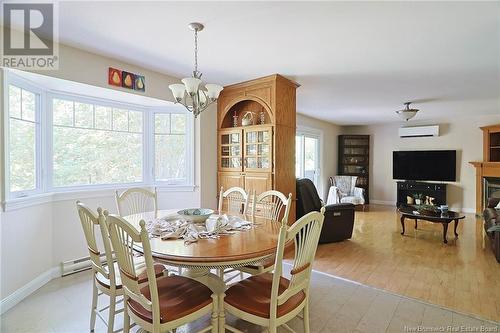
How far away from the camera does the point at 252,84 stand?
12.8 ft

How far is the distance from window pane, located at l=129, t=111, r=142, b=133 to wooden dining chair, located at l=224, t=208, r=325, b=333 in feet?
9.54

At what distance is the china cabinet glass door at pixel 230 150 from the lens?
417cm

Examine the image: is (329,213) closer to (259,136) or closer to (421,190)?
(259,136)

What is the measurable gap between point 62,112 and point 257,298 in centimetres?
304

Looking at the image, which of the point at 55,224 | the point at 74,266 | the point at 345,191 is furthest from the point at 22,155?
the point at 345,191

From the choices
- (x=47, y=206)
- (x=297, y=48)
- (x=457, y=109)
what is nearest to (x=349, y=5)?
(x=297, y=48)

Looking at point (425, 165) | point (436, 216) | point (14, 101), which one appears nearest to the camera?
point (14, 101)

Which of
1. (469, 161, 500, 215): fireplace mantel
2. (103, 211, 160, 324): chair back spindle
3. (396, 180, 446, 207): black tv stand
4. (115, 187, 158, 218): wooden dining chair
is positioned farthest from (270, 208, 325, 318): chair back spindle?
(469, 161, 500, 215): fireplace mantel

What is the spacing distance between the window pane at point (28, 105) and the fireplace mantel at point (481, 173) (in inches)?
327

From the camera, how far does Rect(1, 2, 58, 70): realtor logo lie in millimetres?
2160

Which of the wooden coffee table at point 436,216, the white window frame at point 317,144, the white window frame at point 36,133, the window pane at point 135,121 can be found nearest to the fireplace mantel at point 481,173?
the wooden coffee table at point 436,216

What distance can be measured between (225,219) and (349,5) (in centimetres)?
189

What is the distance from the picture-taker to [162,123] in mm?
4113

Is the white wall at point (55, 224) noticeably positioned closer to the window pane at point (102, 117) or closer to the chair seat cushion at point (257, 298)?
the window pane at point (102, 117)
